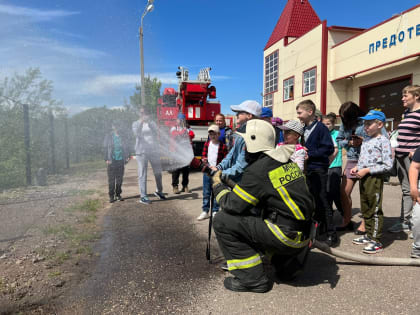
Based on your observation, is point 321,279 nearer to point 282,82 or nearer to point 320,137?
point 320,137

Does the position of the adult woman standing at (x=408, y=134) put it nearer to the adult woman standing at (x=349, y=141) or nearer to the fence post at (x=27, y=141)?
the adult woman standing at (x=349, y=141)

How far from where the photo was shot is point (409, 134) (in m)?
4.12

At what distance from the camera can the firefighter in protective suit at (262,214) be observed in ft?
8.87

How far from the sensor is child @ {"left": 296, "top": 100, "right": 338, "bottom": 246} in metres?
3.94

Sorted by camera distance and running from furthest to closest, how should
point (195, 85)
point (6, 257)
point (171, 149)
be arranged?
point (195, 85) < point (171, 149) < point (6, 257)

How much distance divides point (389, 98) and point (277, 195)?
12491mm

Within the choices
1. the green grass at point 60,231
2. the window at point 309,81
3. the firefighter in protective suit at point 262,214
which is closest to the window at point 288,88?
the window at point 309,81

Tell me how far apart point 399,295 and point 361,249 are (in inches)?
45.0

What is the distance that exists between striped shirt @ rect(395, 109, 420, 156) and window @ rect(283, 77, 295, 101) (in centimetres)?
1538

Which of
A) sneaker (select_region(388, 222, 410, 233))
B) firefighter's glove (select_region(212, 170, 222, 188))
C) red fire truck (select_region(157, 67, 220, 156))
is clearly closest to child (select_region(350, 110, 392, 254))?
sneaker (select_region(388, 222, 410, 233))

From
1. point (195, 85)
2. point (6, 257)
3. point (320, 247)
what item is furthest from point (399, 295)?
point (195, 85)

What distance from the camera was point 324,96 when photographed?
1570cm

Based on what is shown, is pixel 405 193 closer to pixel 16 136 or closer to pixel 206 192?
pixel 206 192

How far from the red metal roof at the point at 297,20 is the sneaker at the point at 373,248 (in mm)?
18220
